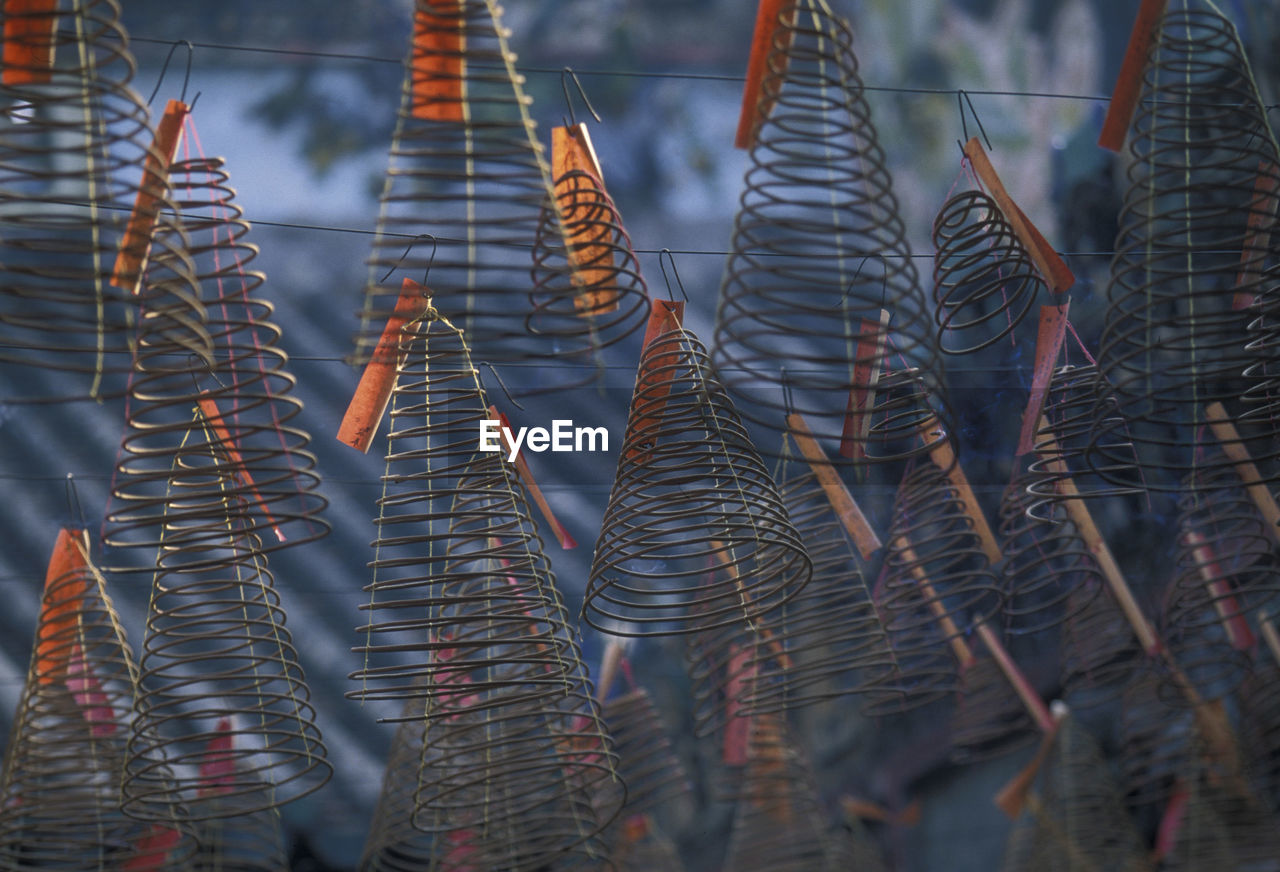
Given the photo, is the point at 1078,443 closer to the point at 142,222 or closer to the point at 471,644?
the point at 471,644

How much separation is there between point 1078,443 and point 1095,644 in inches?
33.0

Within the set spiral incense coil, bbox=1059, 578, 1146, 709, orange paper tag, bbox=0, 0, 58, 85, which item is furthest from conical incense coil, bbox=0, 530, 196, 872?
spiral incense coil, bbox=1059, 578, 1146, 709

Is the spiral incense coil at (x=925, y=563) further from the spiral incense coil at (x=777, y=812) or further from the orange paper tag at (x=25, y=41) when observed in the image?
the orange paper tag at (x=25, y=41)

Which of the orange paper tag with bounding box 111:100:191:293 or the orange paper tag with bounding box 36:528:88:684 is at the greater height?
the orange paper tag with bounding box 111:100:191:293

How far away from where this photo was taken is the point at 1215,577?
348 centimetres

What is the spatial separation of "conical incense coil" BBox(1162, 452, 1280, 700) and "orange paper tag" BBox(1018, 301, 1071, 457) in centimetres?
39

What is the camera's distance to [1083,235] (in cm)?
535

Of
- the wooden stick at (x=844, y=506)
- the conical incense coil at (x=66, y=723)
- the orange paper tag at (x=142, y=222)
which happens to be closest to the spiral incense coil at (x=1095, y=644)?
the wooden stick at (x=844, y=506)

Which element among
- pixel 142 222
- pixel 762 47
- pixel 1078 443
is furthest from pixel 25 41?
pixel 1078 443

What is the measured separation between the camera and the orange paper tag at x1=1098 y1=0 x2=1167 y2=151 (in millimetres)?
2708

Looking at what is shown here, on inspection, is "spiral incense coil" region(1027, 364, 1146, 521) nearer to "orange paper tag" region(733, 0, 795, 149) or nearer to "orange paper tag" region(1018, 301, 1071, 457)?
"orange paper tag" region(1018, 301, 1071, 457)

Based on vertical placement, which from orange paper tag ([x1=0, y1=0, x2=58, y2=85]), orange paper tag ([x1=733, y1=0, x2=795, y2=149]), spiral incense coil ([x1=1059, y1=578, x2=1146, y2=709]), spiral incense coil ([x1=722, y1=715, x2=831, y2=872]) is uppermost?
orange paper tag ([x1=733, y1=0, x2=795, y2=149])

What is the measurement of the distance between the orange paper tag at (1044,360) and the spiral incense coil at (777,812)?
5.08 feet

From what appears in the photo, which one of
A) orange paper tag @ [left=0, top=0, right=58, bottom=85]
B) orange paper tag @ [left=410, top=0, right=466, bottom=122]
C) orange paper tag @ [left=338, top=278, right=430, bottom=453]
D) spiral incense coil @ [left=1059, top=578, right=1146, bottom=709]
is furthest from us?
spiral incense coil @ [left=1059, top=578, right=1146, bottom=709]
